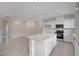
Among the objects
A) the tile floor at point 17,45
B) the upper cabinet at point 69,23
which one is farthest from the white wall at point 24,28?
the upper cabinet at point 69,23

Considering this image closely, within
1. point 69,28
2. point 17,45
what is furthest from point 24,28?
point 69,28

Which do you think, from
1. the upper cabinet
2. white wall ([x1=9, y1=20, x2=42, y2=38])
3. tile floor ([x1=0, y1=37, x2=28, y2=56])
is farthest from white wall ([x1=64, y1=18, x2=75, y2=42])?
tile floor ([x1=0, y1=37, x2=28, y2=56])

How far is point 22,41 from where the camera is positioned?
287 cm

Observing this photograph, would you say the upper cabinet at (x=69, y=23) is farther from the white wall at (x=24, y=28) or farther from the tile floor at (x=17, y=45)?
the tile floor at (x=17, y=45)

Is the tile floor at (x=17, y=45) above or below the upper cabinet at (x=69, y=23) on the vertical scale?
below

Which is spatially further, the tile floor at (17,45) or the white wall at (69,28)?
the tile floor at (17,45)

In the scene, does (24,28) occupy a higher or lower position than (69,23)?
lower

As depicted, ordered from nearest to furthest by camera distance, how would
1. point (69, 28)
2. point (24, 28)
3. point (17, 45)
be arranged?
point (69, 28) → point (24, 28) → point (17, 45)

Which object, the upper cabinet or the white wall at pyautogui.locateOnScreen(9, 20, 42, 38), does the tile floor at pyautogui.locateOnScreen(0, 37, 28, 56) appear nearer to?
the white wall at pyautogui.locateOnScreen(9, 20, 42, 38)

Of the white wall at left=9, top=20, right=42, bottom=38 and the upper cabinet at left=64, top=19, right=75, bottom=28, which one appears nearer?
the upper cabinet at left=64, top=19, right=75, bottom=28

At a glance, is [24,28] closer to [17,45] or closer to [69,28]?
[17,45]

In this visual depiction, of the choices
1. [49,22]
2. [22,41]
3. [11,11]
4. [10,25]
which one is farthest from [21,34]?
[49,22]

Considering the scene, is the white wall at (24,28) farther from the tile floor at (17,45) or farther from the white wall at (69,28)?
the white wall at (69,28)

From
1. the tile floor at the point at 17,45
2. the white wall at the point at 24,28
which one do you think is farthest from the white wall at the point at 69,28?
the tile floor at the point at 17,45
